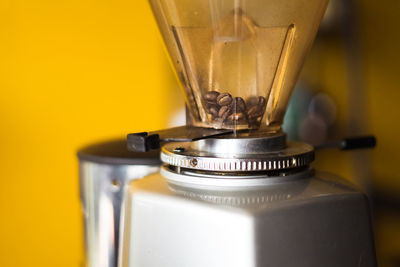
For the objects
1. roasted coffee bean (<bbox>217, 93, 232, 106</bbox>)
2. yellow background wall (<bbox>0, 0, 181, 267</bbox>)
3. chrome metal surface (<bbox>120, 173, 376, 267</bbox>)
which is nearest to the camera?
chrome metal surface (<bbox>120, 173, 376, 267</bbox>)

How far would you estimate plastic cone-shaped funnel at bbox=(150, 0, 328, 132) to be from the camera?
0.42m

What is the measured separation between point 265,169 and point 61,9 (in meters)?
0.60

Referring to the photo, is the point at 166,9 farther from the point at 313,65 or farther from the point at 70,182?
the point at 313,65

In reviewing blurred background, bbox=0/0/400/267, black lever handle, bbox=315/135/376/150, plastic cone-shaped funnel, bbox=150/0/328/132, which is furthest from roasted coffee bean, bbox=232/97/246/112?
blurred background, bbox=0/0/400/267

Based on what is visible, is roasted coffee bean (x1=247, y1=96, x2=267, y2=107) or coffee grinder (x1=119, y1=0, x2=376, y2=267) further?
roasted coffee bean (x1=247, y1=96, x2=267, y2=107)

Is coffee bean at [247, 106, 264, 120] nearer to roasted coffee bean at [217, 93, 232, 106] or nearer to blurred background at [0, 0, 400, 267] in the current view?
roasted coffee bean at [217, 93, 232, 106]

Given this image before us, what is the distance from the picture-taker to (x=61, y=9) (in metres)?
0.84

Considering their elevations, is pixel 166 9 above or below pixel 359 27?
below

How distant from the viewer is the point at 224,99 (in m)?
0.44

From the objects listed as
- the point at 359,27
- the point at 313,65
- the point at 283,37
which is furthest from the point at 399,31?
the point at 283,37

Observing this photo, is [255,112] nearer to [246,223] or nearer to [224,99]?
[224,99]

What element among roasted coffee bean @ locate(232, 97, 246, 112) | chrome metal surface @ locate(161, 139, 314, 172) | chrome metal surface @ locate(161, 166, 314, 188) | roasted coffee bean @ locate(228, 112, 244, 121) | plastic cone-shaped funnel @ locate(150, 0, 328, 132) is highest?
plastic cone-shaped funnel @ locate(150, 0, 328, 132)

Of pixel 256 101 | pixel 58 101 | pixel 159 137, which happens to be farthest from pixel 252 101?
pixel 58 101

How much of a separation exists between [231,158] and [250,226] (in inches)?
3.0
